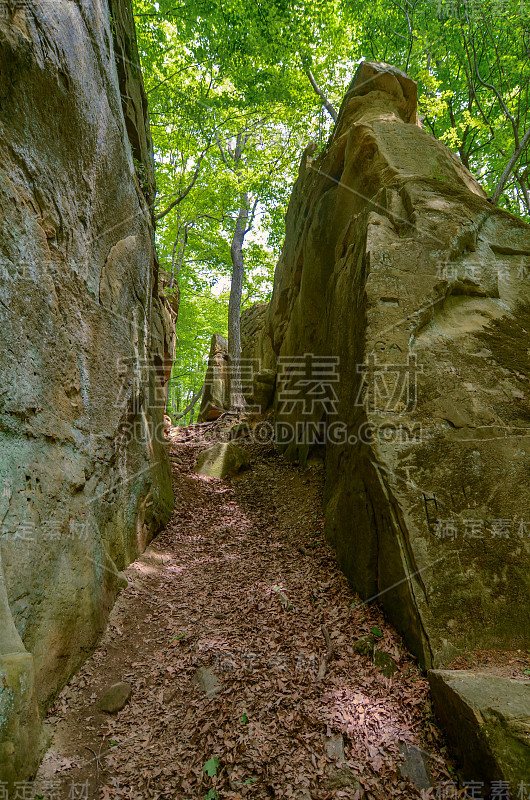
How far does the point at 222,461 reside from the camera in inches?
407

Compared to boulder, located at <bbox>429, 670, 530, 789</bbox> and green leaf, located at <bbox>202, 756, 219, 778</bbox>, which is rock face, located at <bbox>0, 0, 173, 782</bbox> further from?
boulder, located at <bbox>429, 670, 530, 789</bbox>

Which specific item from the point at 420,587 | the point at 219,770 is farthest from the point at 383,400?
the point at 219,770

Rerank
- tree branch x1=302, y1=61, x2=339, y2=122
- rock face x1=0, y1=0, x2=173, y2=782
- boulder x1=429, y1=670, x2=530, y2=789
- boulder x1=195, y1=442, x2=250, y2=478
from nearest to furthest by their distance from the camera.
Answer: boulder x1=429, y1=670, x2=530, y2=789, rock face x1=0, y1=0, x2=173, y2=782, boulder x1=195, y1=442, x2=250, y2=478, tree branch x1=302, y1=61, x2=339, y2=122

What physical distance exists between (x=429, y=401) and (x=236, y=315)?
12.3m

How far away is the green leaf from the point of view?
311 cm

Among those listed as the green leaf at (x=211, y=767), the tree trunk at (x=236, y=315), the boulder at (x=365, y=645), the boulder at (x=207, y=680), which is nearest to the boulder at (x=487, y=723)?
the boulder at (x=365, y=645)

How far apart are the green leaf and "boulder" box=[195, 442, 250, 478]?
6921mm

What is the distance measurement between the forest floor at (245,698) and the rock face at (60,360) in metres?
0.41

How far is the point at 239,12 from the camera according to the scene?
35.8ft

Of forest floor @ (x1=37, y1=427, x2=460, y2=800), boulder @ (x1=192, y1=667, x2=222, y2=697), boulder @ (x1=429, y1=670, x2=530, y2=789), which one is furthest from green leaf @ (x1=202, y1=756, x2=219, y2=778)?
boulder @ (x1=429, y1=670, x2=530, y2=789)

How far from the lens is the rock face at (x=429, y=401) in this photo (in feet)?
13.0

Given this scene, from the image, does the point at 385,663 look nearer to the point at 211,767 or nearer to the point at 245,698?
the point at 245,698

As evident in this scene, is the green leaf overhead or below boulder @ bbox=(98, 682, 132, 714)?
below

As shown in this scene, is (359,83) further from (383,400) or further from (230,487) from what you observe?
(230,487)
